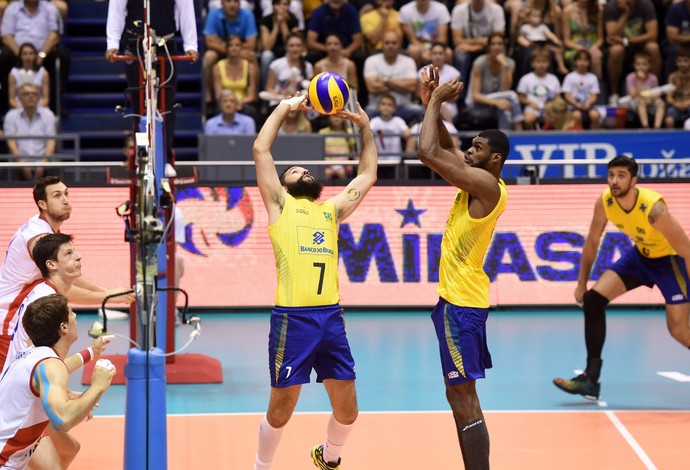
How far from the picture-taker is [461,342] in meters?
7.11

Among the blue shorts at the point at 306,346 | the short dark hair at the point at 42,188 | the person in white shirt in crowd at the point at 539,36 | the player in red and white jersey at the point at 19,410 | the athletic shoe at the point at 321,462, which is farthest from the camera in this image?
the person in white shirt in crowd at the point at 539,36

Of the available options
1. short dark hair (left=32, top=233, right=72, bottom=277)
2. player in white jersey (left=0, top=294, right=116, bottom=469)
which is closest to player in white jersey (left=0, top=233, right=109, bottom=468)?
short dark hair (left=32, top=233, right=72, bottom=277)

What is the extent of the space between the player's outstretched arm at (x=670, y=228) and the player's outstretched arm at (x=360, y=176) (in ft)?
9.83

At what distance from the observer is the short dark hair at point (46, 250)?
7.08 metres

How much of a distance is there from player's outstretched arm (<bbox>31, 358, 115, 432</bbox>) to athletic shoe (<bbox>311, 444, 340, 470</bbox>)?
2.07m

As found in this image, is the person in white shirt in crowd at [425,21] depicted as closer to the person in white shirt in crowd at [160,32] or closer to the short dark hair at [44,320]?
the person in white shirt in crowd at [160,32]

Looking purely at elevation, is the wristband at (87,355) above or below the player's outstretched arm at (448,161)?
below

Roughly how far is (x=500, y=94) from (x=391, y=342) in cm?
515

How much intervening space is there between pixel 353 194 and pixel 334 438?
1576 mm

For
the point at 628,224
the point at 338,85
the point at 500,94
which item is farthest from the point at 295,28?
the point at 338,85

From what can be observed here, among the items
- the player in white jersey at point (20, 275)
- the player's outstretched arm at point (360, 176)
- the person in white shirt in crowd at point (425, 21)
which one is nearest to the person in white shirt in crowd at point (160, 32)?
the player in white jersey at point (20, 275)

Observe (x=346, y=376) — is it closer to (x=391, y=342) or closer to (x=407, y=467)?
(x=407, y=467)

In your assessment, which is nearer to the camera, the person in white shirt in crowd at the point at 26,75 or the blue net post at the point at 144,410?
the blue net post at the point at 144,410

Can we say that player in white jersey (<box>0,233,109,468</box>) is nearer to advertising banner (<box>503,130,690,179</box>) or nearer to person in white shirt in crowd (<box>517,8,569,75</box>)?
advertising banner (<box>503,130,690,179</box>)
